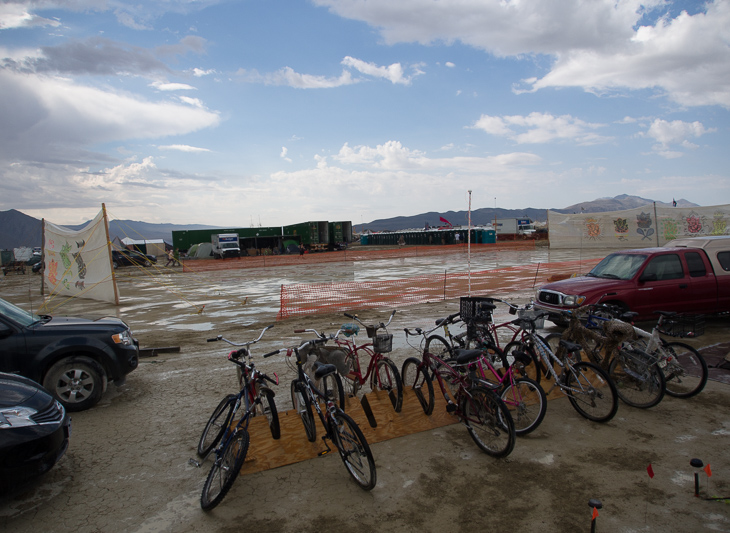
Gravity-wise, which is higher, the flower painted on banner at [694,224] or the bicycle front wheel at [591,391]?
the flower painted on banner at [694,224]

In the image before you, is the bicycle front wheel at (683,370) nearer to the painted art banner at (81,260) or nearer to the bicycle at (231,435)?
the bicycle at (231,435)

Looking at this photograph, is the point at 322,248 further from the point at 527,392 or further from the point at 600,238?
the point at 527,392

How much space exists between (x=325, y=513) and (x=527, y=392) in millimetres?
2391

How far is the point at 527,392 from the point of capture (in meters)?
4.72

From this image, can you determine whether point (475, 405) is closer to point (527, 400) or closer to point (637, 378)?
point (527, 400)

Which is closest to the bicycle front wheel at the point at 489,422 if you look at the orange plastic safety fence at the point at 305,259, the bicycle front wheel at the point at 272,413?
the bicycle front wheel at the point at 272,413

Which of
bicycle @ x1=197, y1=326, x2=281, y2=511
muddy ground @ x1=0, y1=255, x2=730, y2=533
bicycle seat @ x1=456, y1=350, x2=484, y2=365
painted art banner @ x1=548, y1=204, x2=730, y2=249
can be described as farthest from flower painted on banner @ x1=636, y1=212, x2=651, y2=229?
bicycle @ x1=197, y1=326, x2=281, y2=511

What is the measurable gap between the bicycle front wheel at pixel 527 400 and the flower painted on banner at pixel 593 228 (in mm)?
33777

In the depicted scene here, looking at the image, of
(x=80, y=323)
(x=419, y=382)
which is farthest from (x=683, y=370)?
(x=80, y=323)

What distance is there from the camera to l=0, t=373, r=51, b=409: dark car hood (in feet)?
13.5

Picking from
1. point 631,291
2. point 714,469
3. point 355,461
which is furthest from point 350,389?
point 631,291

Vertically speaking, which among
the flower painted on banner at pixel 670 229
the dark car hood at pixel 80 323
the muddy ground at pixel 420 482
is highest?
the flower painted on banner at pixel 670 229

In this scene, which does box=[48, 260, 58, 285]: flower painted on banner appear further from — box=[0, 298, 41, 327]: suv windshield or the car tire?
the car tire

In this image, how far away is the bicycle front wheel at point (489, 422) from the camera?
4258mm
